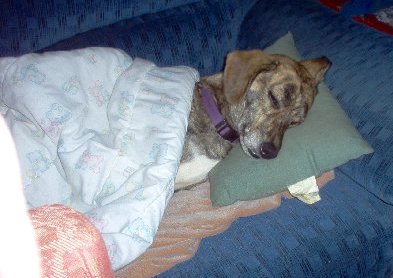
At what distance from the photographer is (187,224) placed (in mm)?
1686

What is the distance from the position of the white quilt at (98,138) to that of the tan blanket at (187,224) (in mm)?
94

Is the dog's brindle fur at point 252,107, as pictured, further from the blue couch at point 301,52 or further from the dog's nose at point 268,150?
the blue couch at point 301,52

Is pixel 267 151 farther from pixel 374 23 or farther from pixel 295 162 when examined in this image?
pixel 374 23

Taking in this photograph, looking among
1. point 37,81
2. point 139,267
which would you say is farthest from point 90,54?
point 139,267

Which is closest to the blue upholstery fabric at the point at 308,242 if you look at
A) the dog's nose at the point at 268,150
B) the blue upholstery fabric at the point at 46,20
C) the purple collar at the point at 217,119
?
the dog's nose at the point at 268,150

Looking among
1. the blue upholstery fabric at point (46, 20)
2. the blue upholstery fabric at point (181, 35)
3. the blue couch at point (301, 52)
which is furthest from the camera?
the blue upholstery fabric at point (181, 35)

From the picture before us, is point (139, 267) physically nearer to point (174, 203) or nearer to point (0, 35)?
point (174, 203)

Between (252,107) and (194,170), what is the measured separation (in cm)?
41

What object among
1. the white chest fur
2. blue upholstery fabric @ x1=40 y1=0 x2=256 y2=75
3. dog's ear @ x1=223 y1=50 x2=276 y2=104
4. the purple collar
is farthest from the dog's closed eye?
blue upholstery fabric @ x1=40 y1=0 x2=256 y2=75

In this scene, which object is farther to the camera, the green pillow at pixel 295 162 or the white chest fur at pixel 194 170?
the white chest fur at pixel 194 170

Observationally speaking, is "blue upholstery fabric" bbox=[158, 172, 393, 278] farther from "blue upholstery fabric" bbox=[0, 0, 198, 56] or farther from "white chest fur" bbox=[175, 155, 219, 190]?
"blue upholstery fabric" bbox=[0, 0, 198, 56]

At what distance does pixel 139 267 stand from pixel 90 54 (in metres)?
0.98

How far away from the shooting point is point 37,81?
1679 millimetres

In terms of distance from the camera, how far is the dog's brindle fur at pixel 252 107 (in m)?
1.86
